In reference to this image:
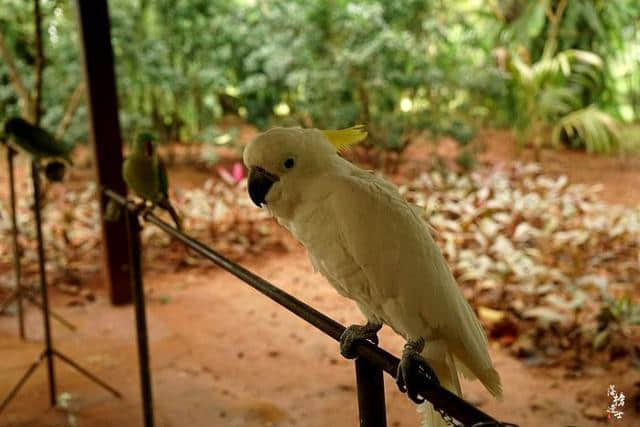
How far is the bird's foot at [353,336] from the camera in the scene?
0.74 meters

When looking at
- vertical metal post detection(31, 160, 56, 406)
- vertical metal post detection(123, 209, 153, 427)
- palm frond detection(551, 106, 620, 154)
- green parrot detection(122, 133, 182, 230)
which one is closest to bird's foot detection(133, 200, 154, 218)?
vertical metal post detection(123, 209, 153, 427)

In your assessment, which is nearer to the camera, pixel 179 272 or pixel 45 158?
pixel 45 158

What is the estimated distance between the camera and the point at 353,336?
773 mm

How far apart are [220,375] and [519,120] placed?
3587mm

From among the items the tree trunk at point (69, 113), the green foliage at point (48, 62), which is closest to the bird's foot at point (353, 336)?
the tree trunk at point (69, 113)

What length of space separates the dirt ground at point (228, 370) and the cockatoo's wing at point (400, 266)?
442 millimetres

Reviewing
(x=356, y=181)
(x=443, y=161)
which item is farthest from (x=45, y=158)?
(x=443, y=161)

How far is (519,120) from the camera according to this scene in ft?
15.8

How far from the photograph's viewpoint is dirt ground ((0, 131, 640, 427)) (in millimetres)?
1717

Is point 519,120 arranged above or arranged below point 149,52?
below

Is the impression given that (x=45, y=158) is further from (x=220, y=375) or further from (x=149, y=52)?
(x=149, y=52)

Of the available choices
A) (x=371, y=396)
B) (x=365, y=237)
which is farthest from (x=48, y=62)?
(x=371, y=396)

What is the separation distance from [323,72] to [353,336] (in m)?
3.25

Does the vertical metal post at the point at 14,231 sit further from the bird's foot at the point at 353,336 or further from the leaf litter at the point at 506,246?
the bird's foot at the point at 353,336
